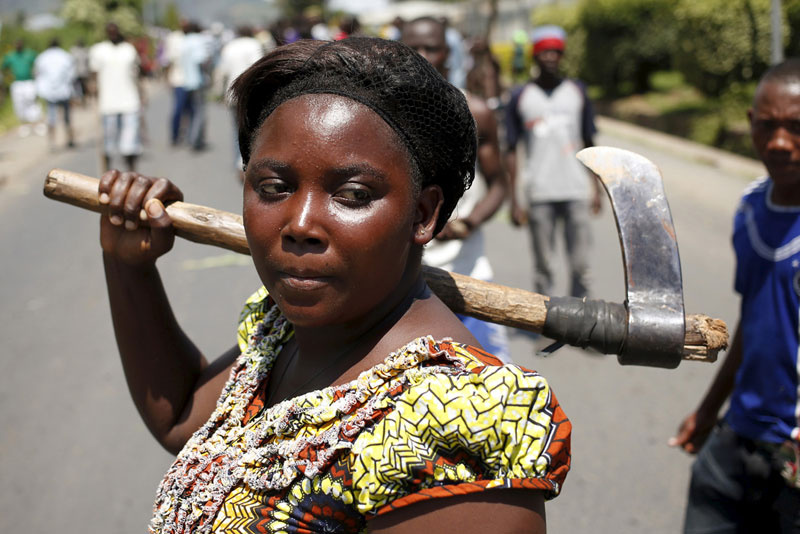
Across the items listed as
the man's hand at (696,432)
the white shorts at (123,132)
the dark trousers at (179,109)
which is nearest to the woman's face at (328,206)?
the man's hand at (696,432)

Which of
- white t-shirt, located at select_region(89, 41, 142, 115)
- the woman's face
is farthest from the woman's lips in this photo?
white t-shirt, located at select_region(89, 41, 142, 115)

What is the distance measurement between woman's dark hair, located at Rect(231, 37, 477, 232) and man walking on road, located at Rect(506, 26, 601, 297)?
4095mm

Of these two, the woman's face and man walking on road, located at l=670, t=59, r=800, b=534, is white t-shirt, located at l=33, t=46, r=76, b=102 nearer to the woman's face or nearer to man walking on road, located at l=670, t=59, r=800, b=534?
man walking on road, located at l=670, t=59, r=800, b=534

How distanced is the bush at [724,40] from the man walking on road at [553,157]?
6401 millimetres

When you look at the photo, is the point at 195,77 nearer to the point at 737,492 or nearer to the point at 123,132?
the point at 123,132

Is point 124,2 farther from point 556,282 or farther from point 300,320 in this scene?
point 300,320

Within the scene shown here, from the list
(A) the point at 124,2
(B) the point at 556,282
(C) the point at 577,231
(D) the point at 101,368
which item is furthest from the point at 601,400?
(A) the point at 124,2

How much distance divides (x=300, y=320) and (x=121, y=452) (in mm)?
3248

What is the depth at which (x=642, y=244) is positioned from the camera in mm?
1539

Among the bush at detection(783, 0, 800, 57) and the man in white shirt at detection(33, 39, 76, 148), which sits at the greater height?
the bush at detection(783, 0, 800, 57)

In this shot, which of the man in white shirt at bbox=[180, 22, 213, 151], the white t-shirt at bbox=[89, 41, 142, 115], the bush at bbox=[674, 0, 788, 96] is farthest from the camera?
the man in white shirt at bbox=[180, 22, 213, 151]

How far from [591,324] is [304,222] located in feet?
2.10

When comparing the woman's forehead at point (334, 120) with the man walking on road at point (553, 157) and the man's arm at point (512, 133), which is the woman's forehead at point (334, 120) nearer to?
the man walking on road at point (553, 157)

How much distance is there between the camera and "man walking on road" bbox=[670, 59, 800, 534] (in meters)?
2.27
